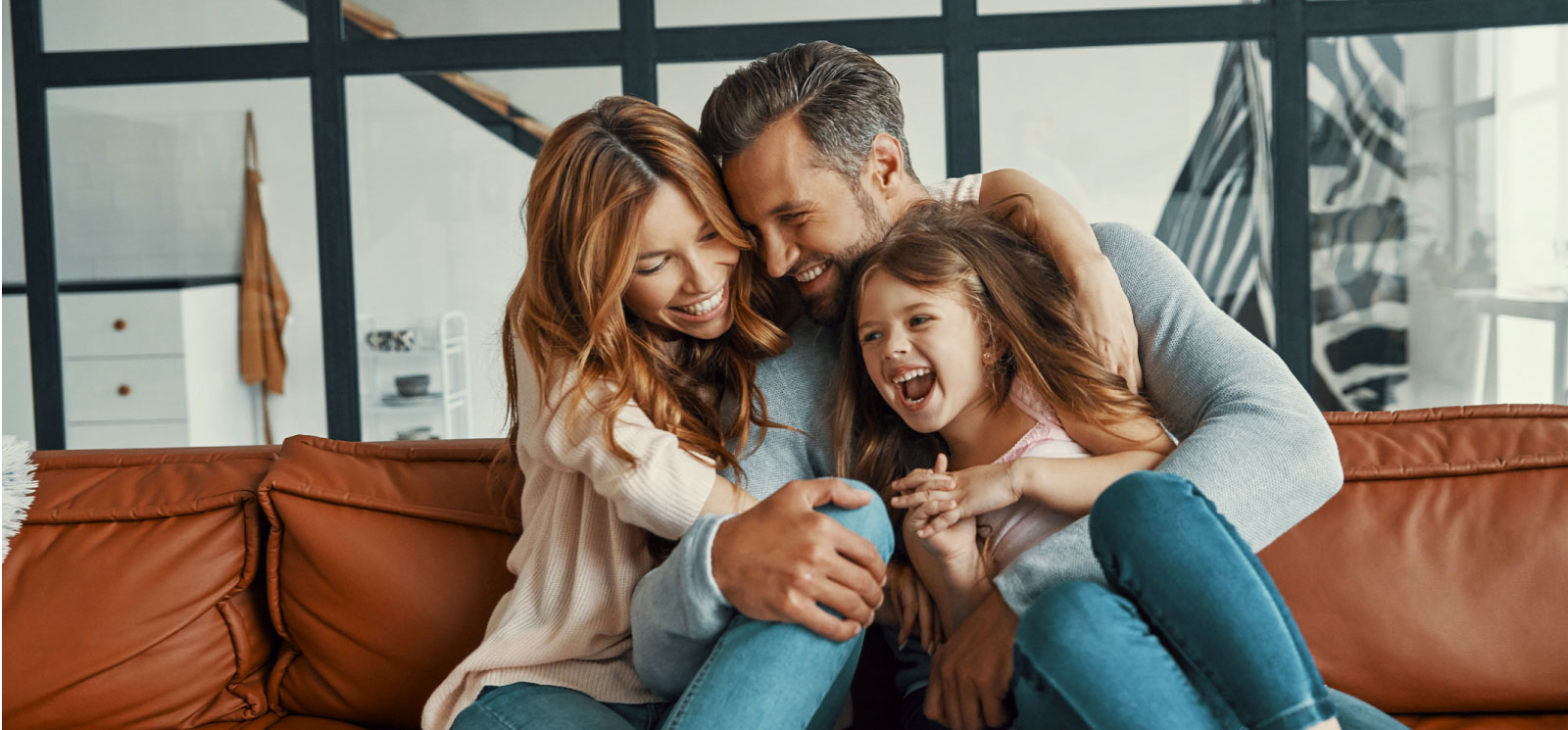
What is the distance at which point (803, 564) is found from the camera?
1011 mm

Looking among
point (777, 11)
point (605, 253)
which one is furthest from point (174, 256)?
point (605, 253)

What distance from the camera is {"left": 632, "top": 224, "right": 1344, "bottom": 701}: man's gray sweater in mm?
1106

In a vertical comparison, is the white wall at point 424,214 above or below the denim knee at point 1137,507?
above

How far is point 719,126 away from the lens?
1.42 metres

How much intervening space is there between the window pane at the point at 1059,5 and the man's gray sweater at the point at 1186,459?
2306 mm

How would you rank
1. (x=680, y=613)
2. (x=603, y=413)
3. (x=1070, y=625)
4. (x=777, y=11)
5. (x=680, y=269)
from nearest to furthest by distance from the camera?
(x=1070, y=625) < (x=680, y=613) < (x=603, y=413) < (x=680, y=269) < (x=777, y=11)

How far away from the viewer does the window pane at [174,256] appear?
3533 mm

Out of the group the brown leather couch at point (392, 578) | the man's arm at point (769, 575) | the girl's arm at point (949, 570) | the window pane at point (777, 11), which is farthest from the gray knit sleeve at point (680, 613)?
the window pane at point (777, 11)

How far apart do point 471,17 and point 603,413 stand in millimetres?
2698

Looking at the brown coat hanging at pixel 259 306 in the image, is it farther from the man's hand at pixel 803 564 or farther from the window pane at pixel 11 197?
the man's hand at pixel 803 564

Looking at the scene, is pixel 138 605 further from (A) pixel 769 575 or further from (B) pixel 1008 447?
(B) pixel 1008 447

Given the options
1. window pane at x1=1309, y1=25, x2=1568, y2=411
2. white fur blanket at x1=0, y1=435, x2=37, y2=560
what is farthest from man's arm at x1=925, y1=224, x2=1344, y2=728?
window pane at x1=1309, y1=25, x2=1568, y2=411

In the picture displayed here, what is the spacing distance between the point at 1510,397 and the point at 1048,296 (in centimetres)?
310

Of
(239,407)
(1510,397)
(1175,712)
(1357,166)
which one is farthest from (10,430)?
(1510,397)
